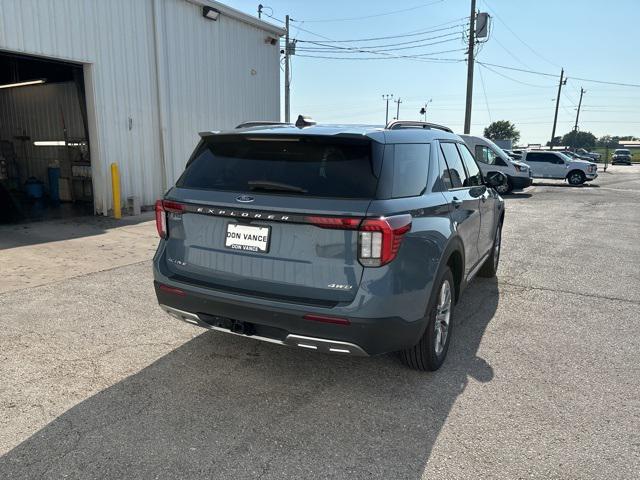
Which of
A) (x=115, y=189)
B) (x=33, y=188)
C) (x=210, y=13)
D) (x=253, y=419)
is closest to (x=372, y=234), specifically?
(x=253, y=419)

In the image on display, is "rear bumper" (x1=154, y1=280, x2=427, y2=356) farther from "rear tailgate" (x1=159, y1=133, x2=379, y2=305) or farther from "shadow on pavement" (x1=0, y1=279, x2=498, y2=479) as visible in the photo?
"shadow on pavement" (x1=0, y1=279, x2=498, y2=479)

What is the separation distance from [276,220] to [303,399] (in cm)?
123

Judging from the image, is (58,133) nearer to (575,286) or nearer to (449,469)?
(575,286)

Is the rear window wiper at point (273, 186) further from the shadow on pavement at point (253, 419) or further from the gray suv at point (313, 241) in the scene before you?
the shadow on pavement at point (253, 419)

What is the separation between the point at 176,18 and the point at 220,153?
10277 mm

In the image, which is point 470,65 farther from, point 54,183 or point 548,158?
point 54,183

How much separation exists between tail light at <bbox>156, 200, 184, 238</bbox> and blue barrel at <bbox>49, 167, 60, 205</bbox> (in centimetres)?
1252

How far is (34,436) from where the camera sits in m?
2.76

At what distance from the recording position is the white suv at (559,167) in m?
24.0

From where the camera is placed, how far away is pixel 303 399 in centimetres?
322

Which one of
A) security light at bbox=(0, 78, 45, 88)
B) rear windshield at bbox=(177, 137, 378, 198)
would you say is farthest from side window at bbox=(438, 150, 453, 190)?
security light at bbox=(0, 78, 45, 88)

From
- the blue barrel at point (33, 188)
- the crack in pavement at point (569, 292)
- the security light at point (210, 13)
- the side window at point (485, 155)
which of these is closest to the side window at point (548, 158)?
the side window at point (485, 155)

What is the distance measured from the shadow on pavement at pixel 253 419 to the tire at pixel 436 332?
0.12 m

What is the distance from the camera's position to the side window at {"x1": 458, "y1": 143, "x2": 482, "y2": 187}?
471cm
